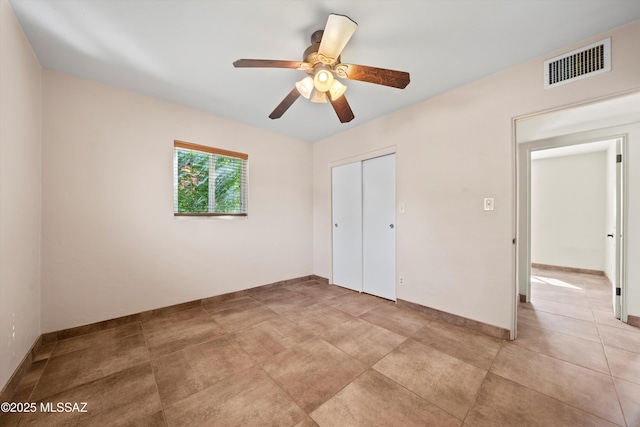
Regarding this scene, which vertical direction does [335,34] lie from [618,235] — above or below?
Result: above

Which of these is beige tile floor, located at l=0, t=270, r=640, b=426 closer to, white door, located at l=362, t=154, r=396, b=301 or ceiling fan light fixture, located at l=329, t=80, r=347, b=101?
white door, located at l=362, t=154, r=396, b=301

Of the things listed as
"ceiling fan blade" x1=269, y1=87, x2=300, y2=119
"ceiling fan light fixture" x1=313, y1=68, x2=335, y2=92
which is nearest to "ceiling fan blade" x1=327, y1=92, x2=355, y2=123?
"ceiling fan light fixture" x1=313, y1=68, x2=335, y2=92

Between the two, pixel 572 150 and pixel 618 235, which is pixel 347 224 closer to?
pixel 618 235

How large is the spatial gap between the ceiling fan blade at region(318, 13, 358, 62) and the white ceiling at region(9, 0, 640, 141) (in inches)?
8.5

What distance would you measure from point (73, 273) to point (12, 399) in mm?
1065

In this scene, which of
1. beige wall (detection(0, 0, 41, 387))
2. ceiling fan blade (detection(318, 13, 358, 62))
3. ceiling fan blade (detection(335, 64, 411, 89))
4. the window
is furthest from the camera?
the window

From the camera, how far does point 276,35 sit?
1.75 m

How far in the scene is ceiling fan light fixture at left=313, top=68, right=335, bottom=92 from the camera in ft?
5.54

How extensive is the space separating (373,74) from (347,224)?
8.09 ft

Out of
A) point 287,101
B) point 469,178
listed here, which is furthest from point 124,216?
point 469,178

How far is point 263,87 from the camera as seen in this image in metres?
2.43

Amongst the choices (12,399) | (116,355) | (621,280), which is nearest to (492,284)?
(621,280)

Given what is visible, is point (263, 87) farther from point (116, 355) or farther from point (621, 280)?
point (621, 280)

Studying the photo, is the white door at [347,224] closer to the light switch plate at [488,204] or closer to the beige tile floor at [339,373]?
the beige tile floor at [339,373]
